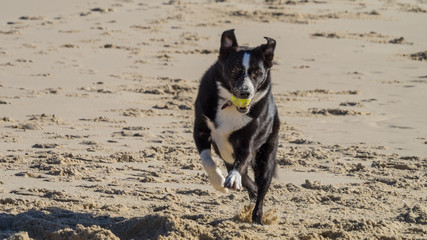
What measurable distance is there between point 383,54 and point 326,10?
4.47 meters

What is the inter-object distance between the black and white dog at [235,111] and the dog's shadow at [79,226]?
59 centimetres

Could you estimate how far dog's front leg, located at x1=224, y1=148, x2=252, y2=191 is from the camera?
18.9 feet

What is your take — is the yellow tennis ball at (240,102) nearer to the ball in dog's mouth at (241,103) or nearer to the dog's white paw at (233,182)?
the ball in dog's mouth at (241,103)

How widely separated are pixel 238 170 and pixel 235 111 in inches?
18.3

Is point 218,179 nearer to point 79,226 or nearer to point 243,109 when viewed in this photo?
point 243,109

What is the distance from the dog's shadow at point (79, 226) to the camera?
5.46 m

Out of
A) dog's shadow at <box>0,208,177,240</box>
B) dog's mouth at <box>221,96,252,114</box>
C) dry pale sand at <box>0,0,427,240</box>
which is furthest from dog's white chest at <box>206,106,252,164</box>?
dog's shadow at <box>0,208,177,240</box>

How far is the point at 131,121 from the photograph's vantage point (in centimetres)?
995

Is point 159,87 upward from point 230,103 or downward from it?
downward

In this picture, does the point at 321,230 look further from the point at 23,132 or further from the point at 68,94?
the point at 68,94

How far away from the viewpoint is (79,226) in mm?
5539

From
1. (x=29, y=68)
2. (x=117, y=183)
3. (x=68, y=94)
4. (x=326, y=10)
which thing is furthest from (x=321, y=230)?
(x=326, y=10)

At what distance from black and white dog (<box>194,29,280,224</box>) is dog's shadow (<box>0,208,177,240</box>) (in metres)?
0.59

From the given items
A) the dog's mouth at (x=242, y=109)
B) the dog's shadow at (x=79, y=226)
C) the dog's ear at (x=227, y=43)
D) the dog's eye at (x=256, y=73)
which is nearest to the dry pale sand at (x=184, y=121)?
the dog's shadow at (x=79, y=226)
